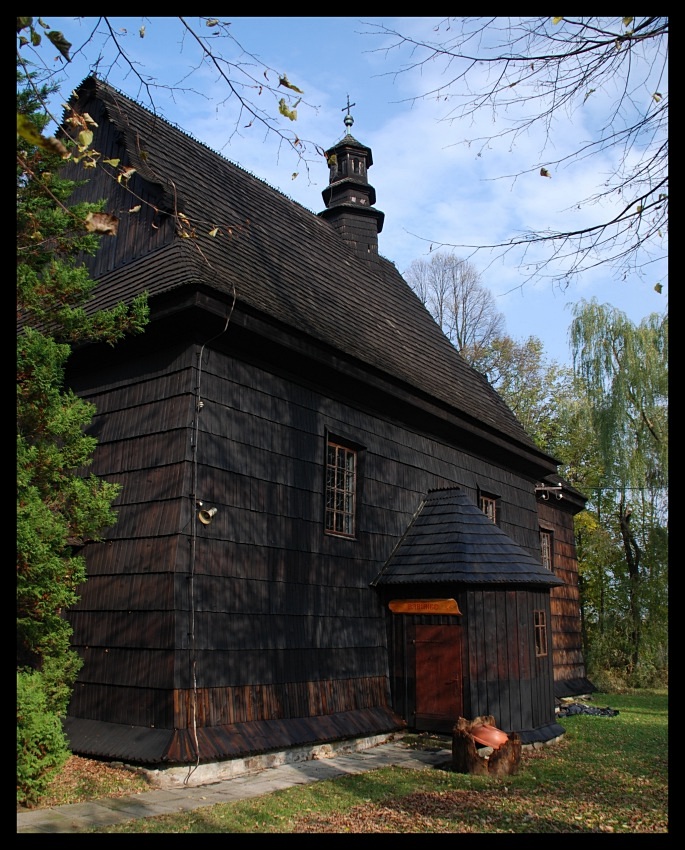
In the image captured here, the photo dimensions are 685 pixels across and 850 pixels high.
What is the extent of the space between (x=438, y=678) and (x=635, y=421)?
1434cm

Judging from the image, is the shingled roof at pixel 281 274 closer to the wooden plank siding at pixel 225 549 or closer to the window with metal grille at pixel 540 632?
the wooden plank siding at pixel 225 549

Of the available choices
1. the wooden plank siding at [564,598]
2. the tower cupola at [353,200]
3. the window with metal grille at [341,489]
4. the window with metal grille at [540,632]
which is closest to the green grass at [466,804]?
the window with metal grille at [540,632]

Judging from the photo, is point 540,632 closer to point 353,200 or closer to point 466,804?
point 466,804

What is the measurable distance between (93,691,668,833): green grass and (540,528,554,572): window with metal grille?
32.4ft

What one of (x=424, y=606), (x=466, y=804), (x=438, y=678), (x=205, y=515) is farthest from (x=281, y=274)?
(x=466, y=804)

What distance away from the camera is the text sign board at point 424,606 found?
416 inches

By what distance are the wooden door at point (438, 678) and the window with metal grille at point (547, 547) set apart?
9.58 metres

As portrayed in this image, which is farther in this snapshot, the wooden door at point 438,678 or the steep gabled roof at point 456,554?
the steep gabled roof at point 456,554

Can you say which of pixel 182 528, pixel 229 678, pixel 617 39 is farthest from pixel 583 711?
pixel 617 39

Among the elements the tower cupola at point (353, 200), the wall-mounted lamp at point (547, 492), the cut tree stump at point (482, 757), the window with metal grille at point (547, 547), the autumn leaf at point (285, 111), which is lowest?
the cut tree stump at point (482, 757)

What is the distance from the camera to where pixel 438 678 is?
34.7 feet

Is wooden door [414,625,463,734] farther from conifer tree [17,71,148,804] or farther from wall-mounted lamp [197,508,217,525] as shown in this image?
conifer tree [17,71,148,804]

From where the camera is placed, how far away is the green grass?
594 centimetres
